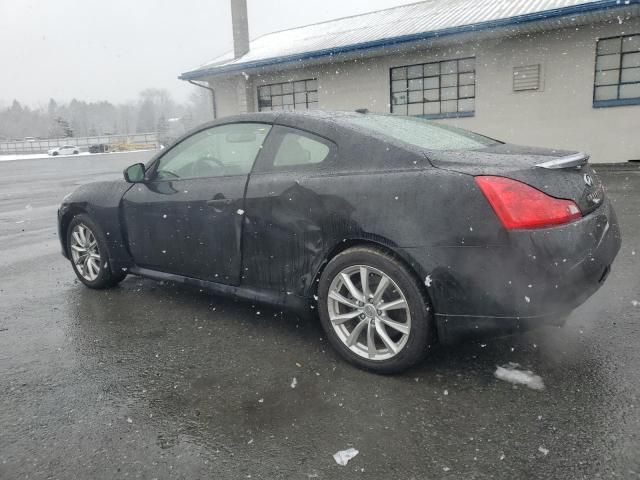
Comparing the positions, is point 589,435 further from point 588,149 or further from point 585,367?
point 588,149

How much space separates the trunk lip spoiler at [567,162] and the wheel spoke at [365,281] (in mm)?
1025

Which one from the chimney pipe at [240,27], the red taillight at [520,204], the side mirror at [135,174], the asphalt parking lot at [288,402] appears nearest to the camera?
the asphalt parking lot at [288,402]

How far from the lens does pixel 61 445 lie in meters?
2.17

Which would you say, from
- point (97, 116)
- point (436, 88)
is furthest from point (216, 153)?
point (97, 116)

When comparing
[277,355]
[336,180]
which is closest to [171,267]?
[277,355]

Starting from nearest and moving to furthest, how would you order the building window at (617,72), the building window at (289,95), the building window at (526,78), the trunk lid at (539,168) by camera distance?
the trunk lid at (539,168)
the building window at (617,72)
the building window at (526,78)
the building window at (289,95)

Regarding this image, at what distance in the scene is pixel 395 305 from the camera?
2.63 metres

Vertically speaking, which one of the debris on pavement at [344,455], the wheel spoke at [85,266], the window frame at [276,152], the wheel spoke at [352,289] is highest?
Result: the window frame at [276,152]

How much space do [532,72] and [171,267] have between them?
39.0 ft

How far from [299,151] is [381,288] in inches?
40.1

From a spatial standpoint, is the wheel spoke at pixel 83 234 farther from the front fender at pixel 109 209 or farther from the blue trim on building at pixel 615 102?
the blue trim on building at pixel 615 102

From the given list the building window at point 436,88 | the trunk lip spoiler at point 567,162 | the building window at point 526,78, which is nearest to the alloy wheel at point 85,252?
the trunk lip spoiler at point 567,162

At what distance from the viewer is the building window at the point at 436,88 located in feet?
45.1

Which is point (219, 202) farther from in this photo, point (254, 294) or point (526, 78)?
point (526, 78)
